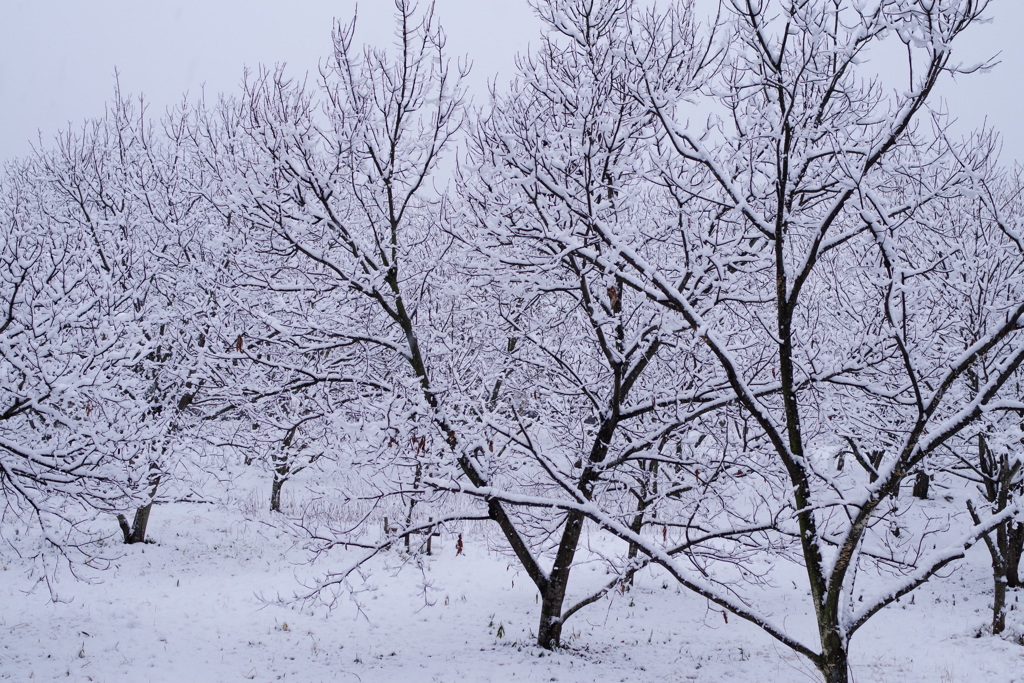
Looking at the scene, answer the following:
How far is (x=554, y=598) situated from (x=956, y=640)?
6728mm

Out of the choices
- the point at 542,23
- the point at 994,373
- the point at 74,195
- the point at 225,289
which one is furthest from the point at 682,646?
the point at 74,195

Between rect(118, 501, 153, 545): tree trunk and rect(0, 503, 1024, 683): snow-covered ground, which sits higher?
rect(118, 501, 153, 545): tree trunk

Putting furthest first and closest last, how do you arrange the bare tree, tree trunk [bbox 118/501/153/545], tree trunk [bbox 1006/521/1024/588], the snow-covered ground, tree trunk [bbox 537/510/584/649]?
tree trunk [bbox 118/501/153/545] < tree trunk [bbox 1006/521/1024/588] < tree trunk [bbox 537/510/584/649] < the snow-covered ground < the bare tree

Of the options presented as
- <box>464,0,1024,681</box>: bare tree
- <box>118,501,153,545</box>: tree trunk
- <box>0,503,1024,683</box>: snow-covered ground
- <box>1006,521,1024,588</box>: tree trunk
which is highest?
<box>464,0,1024,681</box>: bare tree

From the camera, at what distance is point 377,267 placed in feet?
25.8

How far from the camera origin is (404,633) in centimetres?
913

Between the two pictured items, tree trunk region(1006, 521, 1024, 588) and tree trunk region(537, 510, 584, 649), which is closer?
tree trunk region(537, 510, 584, 649)

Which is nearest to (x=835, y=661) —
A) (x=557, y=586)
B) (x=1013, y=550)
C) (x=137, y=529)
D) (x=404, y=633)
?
(x=557, y=586)

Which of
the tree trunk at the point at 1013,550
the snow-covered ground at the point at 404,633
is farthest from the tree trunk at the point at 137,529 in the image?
the tree trunk at the point at 1013,550

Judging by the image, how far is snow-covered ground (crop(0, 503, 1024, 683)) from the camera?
733 centimetres

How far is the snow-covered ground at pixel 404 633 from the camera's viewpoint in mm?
7328

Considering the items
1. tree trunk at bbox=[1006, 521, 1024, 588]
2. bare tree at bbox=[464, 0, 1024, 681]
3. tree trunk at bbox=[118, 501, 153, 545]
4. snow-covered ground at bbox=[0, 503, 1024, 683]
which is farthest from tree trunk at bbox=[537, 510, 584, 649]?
tree trunk at bbox=[118, 501, 153, 545]

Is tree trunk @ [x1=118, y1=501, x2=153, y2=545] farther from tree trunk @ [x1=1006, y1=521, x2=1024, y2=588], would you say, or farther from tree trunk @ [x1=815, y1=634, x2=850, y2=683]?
tree trunk @ [x1=1006, y1=521, x2=1024, y2=588]

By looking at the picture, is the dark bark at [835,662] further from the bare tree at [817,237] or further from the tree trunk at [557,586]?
the tree trunk at [557,586]
